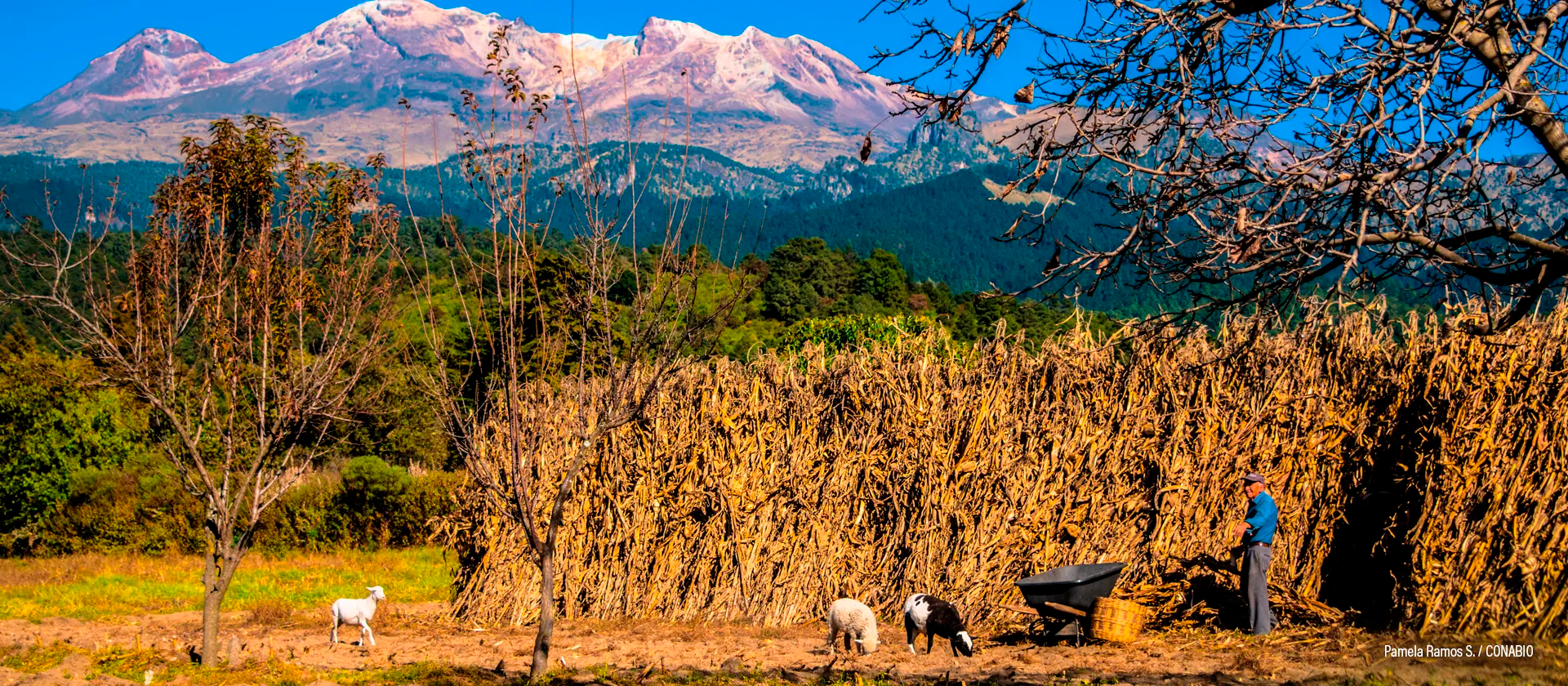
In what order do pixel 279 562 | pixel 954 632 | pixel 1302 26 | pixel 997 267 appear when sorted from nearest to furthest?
pixel 1302 26 → pixel 954 632 → pixel 279 562 → pixel 997 267

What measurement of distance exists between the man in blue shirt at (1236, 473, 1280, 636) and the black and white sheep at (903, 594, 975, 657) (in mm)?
2014

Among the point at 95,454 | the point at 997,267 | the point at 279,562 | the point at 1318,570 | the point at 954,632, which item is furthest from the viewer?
the point at 997,267

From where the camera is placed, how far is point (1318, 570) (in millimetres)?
7773

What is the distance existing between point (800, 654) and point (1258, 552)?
341 centimetres

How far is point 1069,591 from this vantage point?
709cm

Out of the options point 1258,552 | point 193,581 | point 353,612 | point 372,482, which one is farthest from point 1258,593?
point 372,482

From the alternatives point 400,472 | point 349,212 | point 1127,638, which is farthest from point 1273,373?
point 400,472

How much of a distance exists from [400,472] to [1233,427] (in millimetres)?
15501

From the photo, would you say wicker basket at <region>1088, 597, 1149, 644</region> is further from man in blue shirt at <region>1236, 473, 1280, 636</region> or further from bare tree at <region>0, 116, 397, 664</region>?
bare tree at <region>0, 116, 397, 664</region>

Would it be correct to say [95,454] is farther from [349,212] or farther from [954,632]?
[954,632]

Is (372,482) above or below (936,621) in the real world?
below

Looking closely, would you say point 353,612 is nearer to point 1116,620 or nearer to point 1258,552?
point 1116,620

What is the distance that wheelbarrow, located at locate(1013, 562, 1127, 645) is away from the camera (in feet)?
23.0

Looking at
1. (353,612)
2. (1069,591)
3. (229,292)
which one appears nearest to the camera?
(1069,591)
